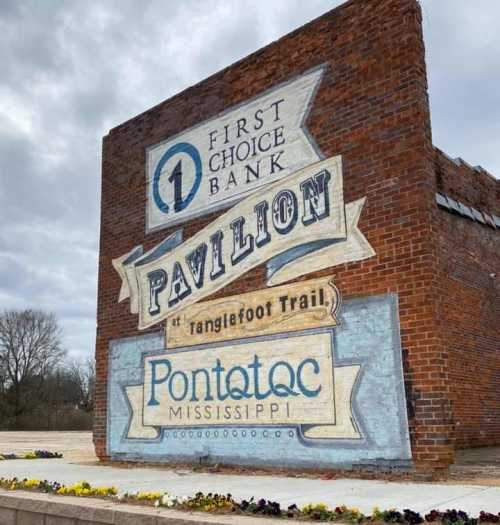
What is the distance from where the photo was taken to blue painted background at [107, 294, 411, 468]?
758cm

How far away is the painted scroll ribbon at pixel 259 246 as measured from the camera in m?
8.68

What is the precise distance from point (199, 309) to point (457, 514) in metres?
6.20

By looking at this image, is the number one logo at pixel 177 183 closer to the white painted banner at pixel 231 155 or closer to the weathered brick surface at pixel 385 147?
the white painted banner at pixel 231 155

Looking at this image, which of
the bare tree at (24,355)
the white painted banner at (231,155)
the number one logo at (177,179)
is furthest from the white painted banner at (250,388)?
the bare tree at (24,355)

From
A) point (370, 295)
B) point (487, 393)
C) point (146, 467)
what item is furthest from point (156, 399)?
point (487, 393)

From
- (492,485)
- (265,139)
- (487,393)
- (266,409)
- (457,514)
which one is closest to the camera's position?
(457,514)

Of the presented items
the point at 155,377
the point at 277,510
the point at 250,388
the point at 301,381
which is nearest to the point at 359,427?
the point at 301,381

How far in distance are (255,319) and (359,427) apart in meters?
2.30

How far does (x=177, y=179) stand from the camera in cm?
1123

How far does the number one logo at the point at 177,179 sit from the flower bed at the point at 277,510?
543cm

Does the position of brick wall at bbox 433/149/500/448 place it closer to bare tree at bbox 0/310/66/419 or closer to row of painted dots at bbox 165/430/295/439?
row of painted dots at bbox 165/430/295/439

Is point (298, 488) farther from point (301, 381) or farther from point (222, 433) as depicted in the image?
point (222, 433)

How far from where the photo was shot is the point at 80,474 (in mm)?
8984

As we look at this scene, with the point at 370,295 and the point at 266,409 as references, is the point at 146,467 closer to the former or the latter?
the point at 266,409
